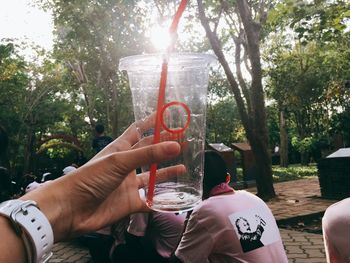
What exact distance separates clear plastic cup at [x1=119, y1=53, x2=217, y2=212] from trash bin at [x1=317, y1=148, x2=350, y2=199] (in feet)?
24.8

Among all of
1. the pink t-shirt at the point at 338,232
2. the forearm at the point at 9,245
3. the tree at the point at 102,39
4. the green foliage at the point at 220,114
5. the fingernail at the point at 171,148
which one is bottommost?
the green foliage at the point at 220,114

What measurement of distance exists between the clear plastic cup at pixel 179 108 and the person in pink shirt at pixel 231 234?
3.35 ft

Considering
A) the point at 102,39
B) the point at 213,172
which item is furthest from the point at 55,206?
the point at 102,39

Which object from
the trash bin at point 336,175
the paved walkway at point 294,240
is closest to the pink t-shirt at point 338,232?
the paved walkway at point 294,240

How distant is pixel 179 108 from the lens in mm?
1554

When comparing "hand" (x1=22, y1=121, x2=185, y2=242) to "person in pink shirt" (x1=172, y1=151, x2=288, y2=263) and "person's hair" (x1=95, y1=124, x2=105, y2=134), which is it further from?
"person's hair" (x1=95, y1=124, x2=105, y2=134)

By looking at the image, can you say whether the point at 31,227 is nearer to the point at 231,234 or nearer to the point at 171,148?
the point at 171,148

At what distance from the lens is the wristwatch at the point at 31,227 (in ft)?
3.89

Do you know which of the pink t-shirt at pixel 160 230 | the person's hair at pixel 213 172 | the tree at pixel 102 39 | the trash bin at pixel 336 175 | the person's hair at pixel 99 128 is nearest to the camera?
the person's hair at pixel 213 172

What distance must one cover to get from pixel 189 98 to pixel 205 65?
0.58ft

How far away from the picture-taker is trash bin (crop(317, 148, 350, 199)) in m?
8.41

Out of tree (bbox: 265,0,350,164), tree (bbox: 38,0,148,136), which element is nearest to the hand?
tree (bbox: 38,0,148,136)

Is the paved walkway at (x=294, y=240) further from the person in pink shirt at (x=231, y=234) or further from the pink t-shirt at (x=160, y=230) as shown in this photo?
the person in pink shirt at (x=231, y=234)

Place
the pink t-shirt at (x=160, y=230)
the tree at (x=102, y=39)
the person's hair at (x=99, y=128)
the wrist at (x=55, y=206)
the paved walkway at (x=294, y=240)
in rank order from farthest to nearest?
the tree at (x=102, y=39) → the person's hair at (x=99, y=128) → the paved walkway at (x=294, y=240) → the pink t-shirt at (x=160, y=230) → the wrist at (x=55, y=206)
